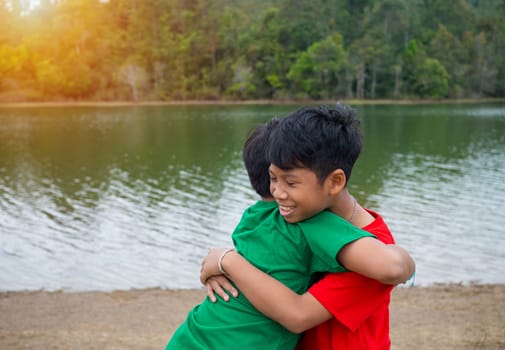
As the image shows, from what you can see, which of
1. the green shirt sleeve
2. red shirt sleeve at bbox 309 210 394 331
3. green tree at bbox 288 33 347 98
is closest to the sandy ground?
red shirt sleeve at bbox 309 210 394 331

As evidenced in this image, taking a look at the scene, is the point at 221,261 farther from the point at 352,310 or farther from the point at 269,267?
the point at 352,310

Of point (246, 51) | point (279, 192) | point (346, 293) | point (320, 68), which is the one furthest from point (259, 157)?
point (246, 51)

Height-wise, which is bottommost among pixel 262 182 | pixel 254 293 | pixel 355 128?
pixel 254 293

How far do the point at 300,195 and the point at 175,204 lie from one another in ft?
39.5

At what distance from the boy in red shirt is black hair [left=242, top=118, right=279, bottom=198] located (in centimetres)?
15

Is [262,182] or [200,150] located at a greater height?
[262,182]

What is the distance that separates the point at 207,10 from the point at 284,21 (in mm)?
10428

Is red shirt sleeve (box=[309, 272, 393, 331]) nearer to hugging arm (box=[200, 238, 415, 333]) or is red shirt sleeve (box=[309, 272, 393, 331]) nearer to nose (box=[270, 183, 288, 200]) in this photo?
hugging arm (box=[200, 238, 415, 333])

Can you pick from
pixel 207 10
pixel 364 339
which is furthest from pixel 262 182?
pixel 207 10

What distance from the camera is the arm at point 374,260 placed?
4.33ft

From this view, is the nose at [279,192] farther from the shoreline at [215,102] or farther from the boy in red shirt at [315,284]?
the shoreline at [215,102]

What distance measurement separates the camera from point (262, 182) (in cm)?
163

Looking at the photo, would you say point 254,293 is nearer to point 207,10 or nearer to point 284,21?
point 284,21

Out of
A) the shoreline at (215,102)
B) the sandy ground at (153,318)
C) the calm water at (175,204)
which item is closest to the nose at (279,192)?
the sandy ground at (153,318)
